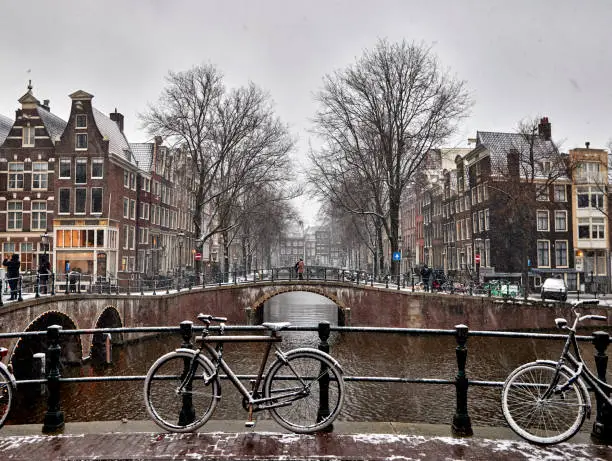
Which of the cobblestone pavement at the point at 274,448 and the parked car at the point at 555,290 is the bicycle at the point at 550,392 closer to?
the cobblestone pavement at the point at 274,448

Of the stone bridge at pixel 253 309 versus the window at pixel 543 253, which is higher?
the window at pixel 543 253

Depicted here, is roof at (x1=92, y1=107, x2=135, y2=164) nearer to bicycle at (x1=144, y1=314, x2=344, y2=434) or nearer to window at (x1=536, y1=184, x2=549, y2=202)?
window at (x1=536, y1=184, x2=549, y2=202)

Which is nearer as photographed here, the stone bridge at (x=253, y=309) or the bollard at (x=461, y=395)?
the bollard at (x=461, y=395)

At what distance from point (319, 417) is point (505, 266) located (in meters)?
36.4

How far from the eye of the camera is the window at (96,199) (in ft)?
117

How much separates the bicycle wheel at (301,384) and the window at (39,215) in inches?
1409

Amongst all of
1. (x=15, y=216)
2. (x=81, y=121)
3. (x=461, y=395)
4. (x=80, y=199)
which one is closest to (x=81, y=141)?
(x=81, y=121)

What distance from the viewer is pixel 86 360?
20312mm

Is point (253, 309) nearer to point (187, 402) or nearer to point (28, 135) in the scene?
point (28, 135)

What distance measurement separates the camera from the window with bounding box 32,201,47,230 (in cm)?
3637

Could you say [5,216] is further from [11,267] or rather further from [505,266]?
[505,266]

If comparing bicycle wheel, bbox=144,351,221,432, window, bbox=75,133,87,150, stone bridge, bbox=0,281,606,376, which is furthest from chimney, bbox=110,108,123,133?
bicycle wheel, bbox=144,351,221,432

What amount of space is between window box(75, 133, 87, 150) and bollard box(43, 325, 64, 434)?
33396 mm

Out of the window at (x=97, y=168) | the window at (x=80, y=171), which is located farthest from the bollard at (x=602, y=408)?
the window at (x=80, y=171)
